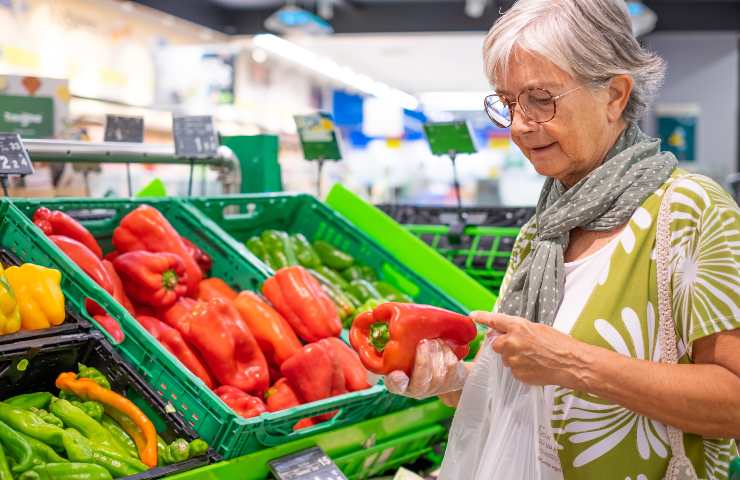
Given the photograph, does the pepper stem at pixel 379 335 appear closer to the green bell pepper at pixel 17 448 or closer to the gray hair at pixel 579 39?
the gray hair at pixel 579 39

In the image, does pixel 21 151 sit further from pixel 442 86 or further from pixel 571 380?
pixel 442 86

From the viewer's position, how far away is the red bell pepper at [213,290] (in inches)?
108

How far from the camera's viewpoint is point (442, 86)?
2358 centimetres

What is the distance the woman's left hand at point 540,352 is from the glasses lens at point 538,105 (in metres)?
0.39

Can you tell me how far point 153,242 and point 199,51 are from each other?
368 inches

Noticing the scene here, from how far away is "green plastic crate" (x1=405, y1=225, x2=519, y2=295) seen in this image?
3672 millimetres

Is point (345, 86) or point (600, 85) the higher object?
point (345, 86)

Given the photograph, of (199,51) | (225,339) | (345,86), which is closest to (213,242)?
(225,339)

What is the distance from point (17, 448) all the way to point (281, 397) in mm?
806

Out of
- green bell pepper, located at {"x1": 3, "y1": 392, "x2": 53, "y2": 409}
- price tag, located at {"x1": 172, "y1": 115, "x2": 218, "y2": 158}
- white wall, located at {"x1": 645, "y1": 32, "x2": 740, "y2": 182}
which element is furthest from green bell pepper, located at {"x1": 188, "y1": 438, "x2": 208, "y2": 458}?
white wall, located at {"x1": 645, "y1": 32, "x2": 740, "y2": 182}

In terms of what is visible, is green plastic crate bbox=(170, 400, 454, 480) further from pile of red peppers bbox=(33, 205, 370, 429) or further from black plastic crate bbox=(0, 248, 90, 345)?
black plastic crate bbox=(0, 248, 90, 345)

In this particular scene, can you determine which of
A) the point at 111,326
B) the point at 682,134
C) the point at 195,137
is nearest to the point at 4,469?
the point at 111,326

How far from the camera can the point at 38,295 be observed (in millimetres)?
1982

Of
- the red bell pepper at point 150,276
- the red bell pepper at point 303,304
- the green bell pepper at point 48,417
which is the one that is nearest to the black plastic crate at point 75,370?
the green bell pepper at point 48,417
